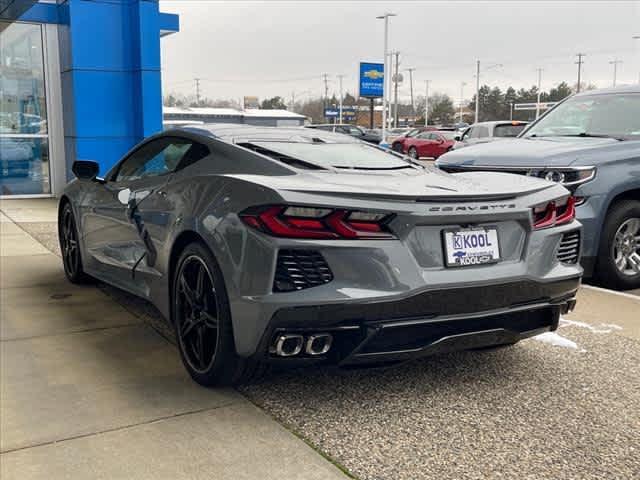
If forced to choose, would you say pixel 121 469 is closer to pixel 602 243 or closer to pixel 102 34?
pixel 602 243

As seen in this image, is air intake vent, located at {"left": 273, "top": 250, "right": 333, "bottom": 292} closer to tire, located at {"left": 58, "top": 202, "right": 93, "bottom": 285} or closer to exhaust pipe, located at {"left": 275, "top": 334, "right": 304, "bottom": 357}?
exhaust pipe, located at {"left": 275, "top": 334, "right": 304, "bottom": 357}

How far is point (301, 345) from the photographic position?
10.5 ft

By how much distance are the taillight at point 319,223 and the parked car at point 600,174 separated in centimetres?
337

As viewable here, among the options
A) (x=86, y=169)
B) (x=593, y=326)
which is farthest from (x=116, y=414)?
(x=593, y=326)

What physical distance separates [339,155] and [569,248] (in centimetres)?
141

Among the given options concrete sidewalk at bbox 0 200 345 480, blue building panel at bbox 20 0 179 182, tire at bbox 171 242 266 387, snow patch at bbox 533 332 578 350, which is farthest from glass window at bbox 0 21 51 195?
snow patch at bbox 533 332 578 350

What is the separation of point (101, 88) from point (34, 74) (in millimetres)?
1669

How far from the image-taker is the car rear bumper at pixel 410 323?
10.2 feet

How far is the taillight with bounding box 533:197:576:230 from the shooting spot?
3.61 m

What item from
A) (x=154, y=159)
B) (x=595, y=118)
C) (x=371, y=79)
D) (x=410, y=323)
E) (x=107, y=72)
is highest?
(x=371, y=79)

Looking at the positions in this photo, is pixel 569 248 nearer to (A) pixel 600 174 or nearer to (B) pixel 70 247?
(A) pixel 600 174

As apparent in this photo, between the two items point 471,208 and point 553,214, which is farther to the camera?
point 553,214

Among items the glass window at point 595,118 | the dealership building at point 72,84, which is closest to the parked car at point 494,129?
the dealership building at point 72,84

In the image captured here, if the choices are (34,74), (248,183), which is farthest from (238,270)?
(34,74)
